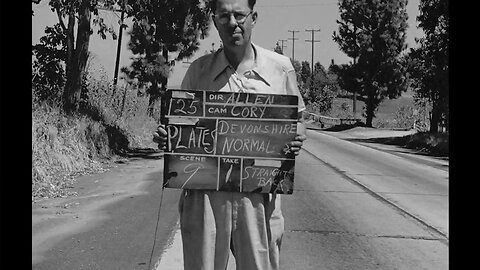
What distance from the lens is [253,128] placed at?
3361 mm

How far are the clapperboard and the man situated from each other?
0.07 metres

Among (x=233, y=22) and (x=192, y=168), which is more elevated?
(x=233, y=22)

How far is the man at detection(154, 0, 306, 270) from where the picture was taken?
3182 mm

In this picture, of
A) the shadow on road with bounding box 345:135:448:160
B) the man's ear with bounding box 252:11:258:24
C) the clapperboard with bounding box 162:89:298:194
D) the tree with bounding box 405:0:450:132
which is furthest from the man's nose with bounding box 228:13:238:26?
the tree with bounding box 405:0:450:132

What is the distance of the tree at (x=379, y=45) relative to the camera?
46.4m

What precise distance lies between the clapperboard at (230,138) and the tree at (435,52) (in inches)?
959

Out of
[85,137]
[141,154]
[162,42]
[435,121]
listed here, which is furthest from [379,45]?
[85,137]

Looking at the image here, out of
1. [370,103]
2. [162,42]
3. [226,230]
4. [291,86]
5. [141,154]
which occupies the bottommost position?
[141,154]

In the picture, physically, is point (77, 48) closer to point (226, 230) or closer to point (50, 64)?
point (50, 64)

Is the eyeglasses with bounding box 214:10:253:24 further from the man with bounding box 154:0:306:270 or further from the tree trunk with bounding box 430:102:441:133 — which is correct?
the tree trunk with bounding box 430:102:441:133

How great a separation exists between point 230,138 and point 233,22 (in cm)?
62

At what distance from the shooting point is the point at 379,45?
46.2m
